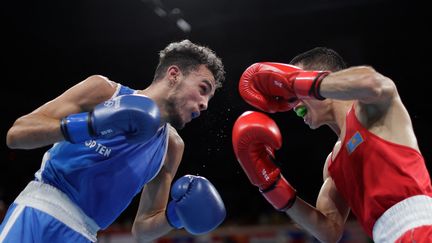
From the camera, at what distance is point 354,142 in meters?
2.43

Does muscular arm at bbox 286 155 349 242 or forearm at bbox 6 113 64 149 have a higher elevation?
forearm at bbox 6 113 64 149

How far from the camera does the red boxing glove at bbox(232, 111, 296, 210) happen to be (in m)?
2.60

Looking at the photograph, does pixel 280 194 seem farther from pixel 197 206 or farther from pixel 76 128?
pixel 76 128

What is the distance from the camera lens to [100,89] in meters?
2.57

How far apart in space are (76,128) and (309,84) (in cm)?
103

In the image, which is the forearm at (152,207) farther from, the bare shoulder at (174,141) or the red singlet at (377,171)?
the red singlet at (377,171)

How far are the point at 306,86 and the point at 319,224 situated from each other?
2.65 feet

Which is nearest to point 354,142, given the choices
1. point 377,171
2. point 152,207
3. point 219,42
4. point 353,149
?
point 353,149

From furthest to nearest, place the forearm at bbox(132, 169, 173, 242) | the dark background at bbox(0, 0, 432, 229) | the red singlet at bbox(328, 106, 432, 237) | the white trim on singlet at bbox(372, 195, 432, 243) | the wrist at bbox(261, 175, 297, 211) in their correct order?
the dark background at bbox(0, 0, 432, 229), the forearm at bbox(132, 169, 173, 242), the wrist at bbox(261, 175, 297, 211), the red singlet at bbox(328, 106, 432, 237), the white trim on singlet at bbox(372, 195, 432, 243)

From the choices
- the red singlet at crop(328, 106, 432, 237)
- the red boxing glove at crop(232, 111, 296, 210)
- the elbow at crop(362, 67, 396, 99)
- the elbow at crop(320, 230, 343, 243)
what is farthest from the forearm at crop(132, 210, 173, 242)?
the elbow at crop(362, 67, 396, 99)

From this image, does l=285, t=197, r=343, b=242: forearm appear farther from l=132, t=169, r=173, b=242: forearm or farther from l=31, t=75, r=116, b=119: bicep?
l=31, t=75, r=116, b=119: bicep

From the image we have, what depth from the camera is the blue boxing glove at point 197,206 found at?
2.76m

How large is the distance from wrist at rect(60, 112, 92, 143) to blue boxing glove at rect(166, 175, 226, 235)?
73 centimetres

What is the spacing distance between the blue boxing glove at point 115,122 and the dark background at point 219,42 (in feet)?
14.8
